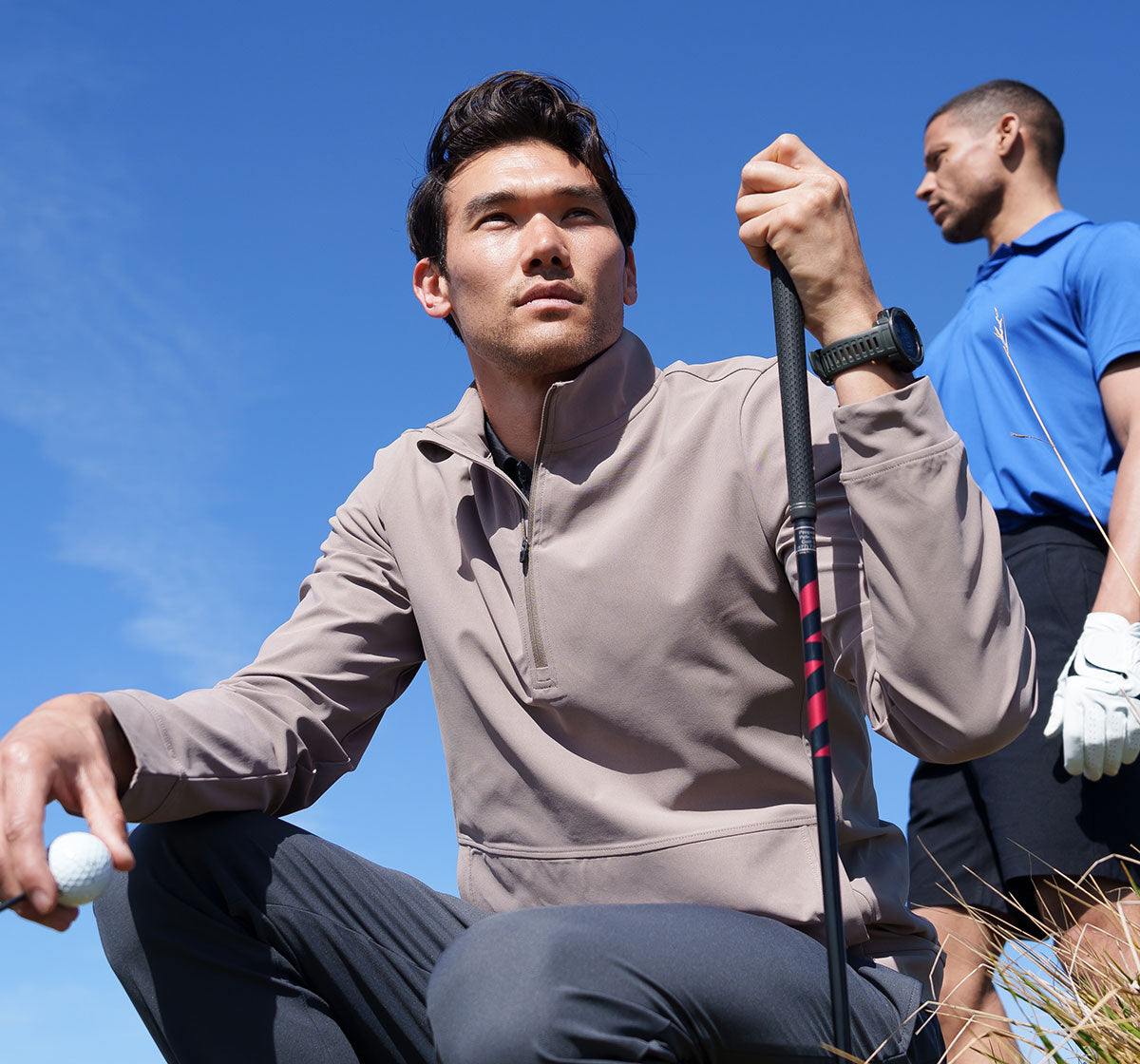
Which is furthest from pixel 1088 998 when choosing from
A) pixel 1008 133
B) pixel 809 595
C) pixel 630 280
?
pixel 1008 133

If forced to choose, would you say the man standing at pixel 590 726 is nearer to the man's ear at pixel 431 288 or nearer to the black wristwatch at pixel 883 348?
the black wristwatch at pixel 883 348

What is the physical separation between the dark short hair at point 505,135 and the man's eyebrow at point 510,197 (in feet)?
0.63

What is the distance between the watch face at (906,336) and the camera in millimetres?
1964

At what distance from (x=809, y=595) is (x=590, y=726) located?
56 cm

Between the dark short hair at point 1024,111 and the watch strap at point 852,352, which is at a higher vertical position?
the dark short hair at point 1024,111

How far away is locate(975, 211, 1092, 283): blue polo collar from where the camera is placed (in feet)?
13.1

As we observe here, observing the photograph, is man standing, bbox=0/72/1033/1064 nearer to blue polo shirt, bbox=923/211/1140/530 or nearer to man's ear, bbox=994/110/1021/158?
blue polo shirt, bbox=923/211/1140/530

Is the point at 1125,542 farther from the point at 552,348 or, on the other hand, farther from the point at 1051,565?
the point at 552,348

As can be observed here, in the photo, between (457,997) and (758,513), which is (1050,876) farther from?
(457,997)

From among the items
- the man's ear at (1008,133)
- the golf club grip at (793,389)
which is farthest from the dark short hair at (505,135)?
the man's ear at (1008,133)

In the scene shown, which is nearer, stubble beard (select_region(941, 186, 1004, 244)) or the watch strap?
the watch strap

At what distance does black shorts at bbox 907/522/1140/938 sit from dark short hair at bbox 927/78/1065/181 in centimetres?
161

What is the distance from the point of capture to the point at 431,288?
353 cm

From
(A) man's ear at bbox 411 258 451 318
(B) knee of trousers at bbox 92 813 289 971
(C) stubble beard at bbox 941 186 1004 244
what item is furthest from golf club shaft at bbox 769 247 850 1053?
(C) stubble beard at bbox 941 186 1004 244
